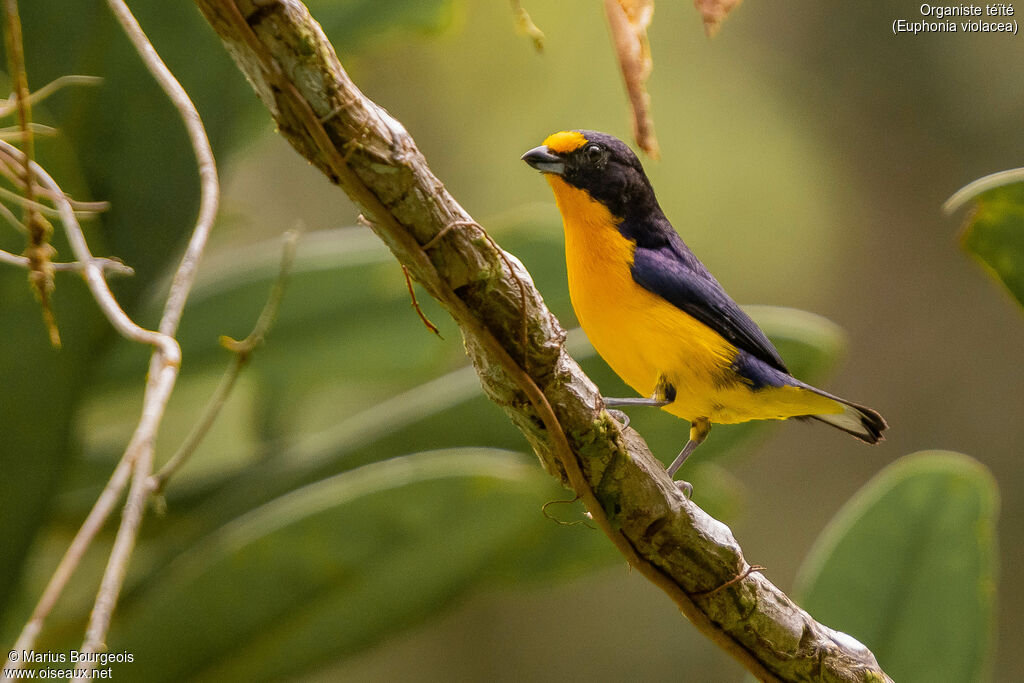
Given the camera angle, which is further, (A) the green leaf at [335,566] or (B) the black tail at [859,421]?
(A) the green leaf at [335,566]

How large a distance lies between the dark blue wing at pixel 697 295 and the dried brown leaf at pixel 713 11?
496mm

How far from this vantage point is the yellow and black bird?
4.14 feet

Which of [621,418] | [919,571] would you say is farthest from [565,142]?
[919,571]

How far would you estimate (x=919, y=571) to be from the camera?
60.7 inches

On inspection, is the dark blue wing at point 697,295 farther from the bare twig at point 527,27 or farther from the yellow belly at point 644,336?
the bare twig at point 527,27

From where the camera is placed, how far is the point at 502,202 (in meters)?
3.99

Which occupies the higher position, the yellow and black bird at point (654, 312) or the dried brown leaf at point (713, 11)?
the dried brown leaf at point (713, 11)

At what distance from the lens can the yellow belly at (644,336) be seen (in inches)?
49.6

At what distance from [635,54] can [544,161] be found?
0.52m

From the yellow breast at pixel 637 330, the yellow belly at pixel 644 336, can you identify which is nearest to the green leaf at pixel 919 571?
the yellow belly at pixel 644 336

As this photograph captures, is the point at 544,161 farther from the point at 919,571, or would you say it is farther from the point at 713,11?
the point at 919,571

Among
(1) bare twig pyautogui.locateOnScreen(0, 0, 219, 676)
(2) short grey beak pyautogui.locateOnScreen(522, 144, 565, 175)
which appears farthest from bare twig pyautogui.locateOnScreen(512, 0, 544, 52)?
(2) short grey beak pyautogui.locateOnScreen(522, 144, 565, 175)

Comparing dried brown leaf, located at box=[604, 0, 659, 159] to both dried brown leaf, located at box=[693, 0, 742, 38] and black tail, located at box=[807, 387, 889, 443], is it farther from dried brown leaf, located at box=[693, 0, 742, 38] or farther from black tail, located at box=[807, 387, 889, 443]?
black tail, located at box=[807, 387, 889, 443]

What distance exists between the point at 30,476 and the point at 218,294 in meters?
0.42
